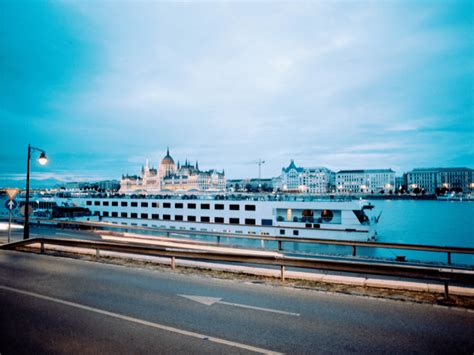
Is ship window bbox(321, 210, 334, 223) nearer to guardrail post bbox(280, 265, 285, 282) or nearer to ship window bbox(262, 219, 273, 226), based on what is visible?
ship window bbox(262, 219, 273, 226)

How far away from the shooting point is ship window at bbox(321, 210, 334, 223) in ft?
114

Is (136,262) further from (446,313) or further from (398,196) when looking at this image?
(398,196)

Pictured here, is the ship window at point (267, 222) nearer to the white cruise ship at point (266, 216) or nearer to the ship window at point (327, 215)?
the white cruise ship at point (266, 216)

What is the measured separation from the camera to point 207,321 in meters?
6.65

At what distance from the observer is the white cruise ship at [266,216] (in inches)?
1303

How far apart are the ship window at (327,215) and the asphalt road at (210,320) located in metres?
26.9

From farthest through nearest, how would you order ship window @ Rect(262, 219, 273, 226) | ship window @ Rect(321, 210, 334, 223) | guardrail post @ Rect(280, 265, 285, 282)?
ship window @ Rect(262, 219, 273, 226) < ship window @ Rect(321, 210, 334, 223) < guardrail post @ Rect(280, 265, 285, 282)

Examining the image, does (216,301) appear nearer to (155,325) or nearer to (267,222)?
(155,325)

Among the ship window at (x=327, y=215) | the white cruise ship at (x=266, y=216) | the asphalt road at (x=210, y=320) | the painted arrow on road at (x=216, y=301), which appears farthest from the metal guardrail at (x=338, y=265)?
the ship window at (x=327, y=215)

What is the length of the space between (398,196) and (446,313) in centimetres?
21113

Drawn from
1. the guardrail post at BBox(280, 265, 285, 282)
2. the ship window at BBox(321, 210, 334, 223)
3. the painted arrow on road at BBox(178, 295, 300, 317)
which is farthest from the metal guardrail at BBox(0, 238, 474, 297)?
the ship window at BBox(321, 210, 334, 223)

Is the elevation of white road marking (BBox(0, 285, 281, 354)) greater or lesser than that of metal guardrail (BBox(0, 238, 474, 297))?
lesser

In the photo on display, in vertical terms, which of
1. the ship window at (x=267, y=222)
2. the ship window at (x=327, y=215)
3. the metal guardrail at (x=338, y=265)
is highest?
the metal guardrail at (x=338, y=265)

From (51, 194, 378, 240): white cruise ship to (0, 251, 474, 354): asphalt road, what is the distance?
64.3 ft
